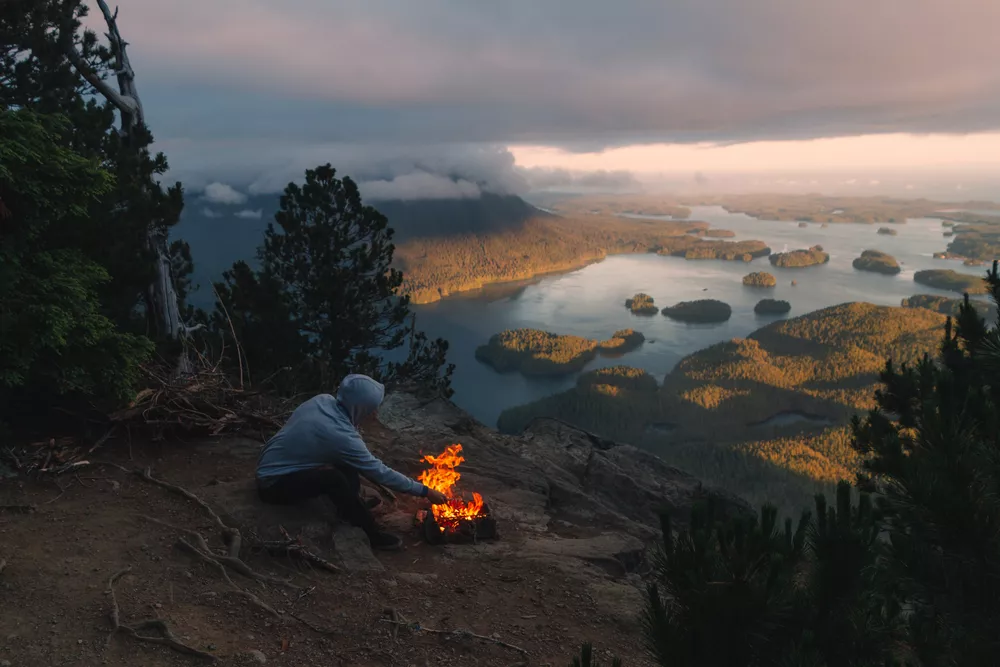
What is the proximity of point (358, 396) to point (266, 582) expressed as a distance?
2.21m

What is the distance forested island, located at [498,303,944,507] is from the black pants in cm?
8981

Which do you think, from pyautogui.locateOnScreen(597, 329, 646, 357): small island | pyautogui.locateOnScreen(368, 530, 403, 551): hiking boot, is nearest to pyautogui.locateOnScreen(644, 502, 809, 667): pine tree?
pyautogui.locateOnScreen(368, 530, 403, 551): hiking boot

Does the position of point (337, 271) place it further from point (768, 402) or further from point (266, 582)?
point (768, 402)

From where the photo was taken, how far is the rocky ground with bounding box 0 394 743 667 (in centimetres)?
525

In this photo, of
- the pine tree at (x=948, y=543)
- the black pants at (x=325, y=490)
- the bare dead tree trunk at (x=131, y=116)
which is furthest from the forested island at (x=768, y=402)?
the pine tree at (x=948, y=543)

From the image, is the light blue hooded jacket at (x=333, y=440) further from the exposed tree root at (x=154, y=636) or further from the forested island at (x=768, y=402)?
the forested island at (x=768, y=402)

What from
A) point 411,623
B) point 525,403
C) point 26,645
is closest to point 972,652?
point 411,623

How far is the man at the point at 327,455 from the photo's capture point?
712 cm

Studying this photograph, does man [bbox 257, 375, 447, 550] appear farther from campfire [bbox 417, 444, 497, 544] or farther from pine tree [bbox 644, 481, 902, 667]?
pine tree [bbox 644, 481, 902, 667]

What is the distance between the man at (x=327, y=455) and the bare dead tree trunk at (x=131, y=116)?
9697mm

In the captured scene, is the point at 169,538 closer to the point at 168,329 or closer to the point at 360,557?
the point at 360,557

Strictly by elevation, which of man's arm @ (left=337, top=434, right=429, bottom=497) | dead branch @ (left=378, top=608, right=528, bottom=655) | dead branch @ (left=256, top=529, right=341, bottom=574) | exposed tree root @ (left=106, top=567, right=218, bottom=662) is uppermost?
man's arm @ (left=337, top=434, right=429, bottom=497)

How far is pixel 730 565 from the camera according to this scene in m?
3.31

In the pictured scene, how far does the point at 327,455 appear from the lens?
7.16 meters
